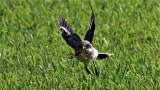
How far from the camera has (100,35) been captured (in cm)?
847

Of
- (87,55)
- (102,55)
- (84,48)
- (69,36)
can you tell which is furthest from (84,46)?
(69,36)

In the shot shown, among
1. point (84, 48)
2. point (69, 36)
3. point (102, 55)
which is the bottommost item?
point (102, 55)

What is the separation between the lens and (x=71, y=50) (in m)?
7.93

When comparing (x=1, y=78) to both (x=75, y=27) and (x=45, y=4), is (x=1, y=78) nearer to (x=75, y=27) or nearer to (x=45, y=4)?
(x=75, y=27)

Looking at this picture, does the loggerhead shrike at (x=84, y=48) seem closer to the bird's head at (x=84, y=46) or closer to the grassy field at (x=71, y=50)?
the bird's head at (x=84, y=46)

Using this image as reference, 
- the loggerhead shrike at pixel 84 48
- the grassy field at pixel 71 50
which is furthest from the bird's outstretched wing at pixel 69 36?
the grassy field at pixel 71 50

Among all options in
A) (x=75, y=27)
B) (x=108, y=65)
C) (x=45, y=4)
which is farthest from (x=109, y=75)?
(x=45, y=4)

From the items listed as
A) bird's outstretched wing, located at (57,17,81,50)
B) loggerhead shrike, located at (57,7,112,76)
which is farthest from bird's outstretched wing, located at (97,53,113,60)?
bird's outstretched wing, located at (57,17,81,50)

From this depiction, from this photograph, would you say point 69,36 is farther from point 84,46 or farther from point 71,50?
point 71,50

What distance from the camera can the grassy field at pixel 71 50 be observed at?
662 centimetres

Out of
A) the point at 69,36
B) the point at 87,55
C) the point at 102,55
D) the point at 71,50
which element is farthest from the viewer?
the point at 71,50

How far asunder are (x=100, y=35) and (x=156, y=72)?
1.87m

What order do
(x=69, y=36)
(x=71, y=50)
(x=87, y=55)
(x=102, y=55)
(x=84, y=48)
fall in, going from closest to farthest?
(x=84, y=48) < (x=87, y=55) < (x=102, y=55) < (x=69, y=36) < (x=71, y=50)

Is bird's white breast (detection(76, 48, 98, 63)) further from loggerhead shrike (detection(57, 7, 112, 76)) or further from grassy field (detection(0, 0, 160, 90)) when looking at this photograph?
grassy field (detection(0, 0, 160, 90))
